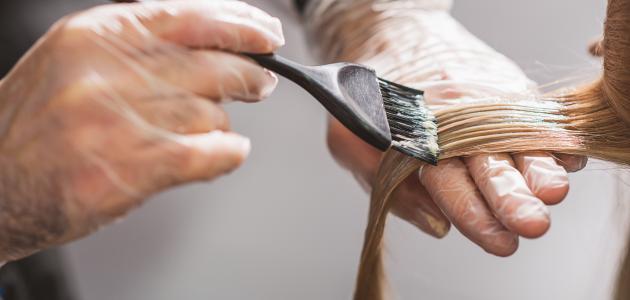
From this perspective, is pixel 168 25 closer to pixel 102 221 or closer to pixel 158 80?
pixel 158 80

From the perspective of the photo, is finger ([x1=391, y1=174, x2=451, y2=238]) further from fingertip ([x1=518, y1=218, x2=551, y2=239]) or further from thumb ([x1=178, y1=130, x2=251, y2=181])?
thumb ([x1=178, y1=130, x2=251, y2=181])

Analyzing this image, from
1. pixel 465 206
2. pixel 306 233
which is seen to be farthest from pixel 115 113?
pixel 306 233

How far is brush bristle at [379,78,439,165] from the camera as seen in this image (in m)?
0.70

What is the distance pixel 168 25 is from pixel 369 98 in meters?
0.25

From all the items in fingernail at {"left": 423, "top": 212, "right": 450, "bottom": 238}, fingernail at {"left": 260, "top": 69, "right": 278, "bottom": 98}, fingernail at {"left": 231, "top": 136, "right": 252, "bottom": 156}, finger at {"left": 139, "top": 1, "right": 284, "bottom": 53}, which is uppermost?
finger at {"left": 139, "top": 1, "right": 284, "bottom": 53}

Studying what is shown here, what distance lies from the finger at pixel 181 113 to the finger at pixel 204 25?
0.20 ft

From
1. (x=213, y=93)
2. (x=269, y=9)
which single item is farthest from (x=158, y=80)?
(x=269, y=9)

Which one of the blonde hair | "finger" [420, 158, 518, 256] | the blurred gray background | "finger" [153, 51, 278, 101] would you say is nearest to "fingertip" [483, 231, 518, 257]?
"finger" [420, 158, 518, 256]

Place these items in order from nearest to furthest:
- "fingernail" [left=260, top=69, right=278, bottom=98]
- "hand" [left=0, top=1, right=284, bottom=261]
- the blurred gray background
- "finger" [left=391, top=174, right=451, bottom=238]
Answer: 1. "hand" [left=0, top=1, right=284, bottom=261]
2. "fingernail" [left=260, top=69, right=278, bottom=98]
3. "finger" [left=391, top=174, right=451, bottom=238]
4. the blurred gray background

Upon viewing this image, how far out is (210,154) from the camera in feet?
1.81

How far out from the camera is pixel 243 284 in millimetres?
1361

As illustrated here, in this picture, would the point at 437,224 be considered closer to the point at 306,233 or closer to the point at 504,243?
the point at 504,243

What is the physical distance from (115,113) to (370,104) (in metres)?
0.29

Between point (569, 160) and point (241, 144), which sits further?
point (569, 160)
